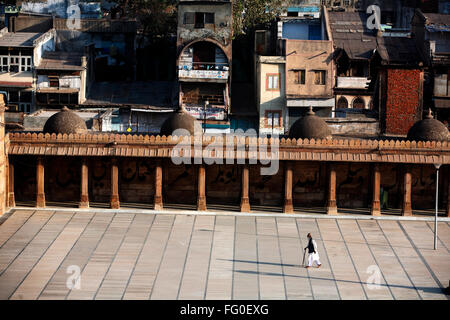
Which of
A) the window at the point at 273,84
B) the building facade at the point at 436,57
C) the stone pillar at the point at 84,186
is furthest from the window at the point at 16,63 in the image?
the building facade at the point at 436,57

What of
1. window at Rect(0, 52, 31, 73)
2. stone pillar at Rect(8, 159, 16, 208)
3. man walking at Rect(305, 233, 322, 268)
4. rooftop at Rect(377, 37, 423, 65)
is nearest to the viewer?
man walking at Rect(305, 233, 322, 268)

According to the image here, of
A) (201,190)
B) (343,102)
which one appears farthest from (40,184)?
(343,102)

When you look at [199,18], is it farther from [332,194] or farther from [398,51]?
[332,194]

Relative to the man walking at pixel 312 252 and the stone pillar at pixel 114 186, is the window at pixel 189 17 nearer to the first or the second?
the stone pillar at pixel 114 186

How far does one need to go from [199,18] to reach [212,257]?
32092 millimetres

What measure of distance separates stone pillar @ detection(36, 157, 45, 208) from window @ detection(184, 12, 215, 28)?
24912 mm

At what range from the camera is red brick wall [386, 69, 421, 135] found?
233 feet

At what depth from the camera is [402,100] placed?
7162 cm

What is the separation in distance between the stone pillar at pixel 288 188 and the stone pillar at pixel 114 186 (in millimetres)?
9240

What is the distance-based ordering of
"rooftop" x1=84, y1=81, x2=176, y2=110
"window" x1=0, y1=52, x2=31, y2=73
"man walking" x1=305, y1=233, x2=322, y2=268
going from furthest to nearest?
"window" x1=0, y1=52, x2=31, y2=73, "rooftop" x1=84, y1=81, x2=176, y2=110, "man walking" x1=305, y1=233, x2=322, y2=268

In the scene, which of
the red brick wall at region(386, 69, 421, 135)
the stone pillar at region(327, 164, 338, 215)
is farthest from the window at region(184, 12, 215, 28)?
the stone pillar at region(327, 164, 338, 215)

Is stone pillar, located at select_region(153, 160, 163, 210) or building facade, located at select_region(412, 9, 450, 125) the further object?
building facade, located at select_region(412, 9, 450, 125)

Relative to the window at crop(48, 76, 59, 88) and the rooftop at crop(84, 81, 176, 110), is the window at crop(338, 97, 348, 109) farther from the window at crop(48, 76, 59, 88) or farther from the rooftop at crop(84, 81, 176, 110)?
the window at crop(48, 76, 59, 88)
